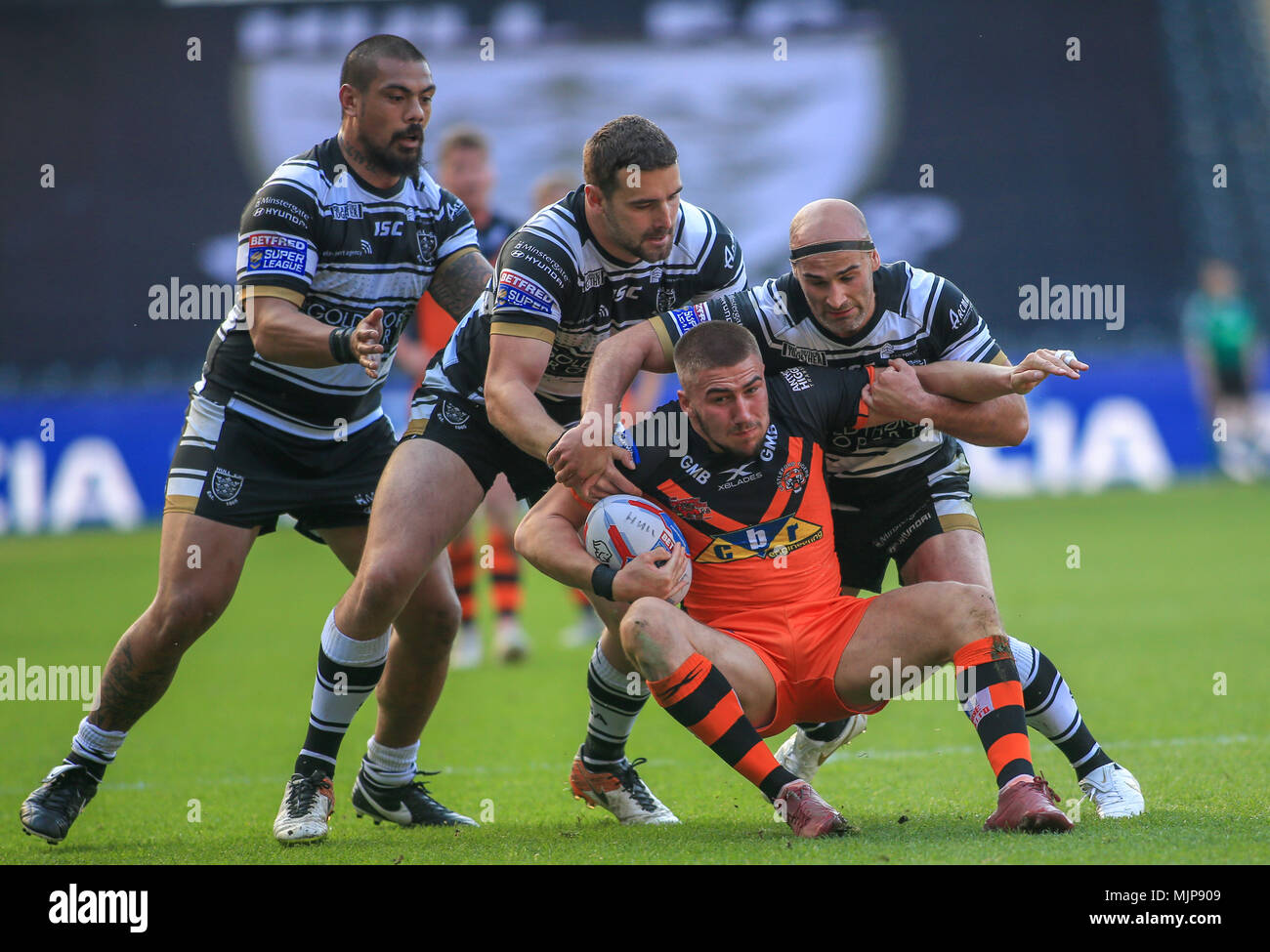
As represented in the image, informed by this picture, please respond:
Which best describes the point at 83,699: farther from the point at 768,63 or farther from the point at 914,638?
the point at 768,63

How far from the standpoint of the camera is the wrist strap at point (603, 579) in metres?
4.51

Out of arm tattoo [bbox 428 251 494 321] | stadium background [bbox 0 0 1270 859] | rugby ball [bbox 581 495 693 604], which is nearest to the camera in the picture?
rugby ball [bbox 581 495 693 604]

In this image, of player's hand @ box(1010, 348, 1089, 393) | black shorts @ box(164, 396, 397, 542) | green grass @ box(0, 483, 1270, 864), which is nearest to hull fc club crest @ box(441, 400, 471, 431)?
black shorts @ box(164, 396, 397, 542)

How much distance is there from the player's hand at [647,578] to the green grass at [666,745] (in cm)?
76

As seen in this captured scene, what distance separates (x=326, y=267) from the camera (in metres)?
5.21

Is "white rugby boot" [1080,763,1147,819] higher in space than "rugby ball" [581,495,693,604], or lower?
lower

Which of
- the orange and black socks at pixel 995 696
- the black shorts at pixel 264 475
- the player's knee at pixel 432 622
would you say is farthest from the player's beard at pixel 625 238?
the orange and black socks at pixel 995 696

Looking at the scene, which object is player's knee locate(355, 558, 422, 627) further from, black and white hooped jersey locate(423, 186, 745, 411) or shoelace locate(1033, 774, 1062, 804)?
shoelace locate(1033, 774, 1062, 804)

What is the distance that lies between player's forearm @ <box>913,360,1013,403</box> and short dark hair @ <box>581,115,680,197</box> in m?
1.11

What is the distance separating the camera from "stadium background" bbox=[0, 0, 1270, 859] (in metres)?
22.0

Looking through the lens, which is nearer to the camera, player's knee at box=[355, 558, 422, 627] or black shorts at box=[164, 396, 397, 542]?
player's knee at box=[355, 558, 422, 627]

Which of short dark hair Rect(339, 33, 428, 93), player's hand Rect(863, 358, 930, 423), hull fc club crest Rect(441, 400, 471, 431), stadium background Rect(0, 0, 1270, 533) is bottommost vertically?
hull fc club crest Rect(441, 400, 471, 431)

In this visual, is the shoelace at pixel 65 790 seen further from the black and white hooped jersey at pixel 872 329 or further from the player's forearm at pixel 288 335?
the black and white hooped jersey at pixel 872 329

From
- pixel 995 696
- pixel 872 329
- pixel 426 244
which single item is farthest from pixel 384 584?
pixel 995 696
